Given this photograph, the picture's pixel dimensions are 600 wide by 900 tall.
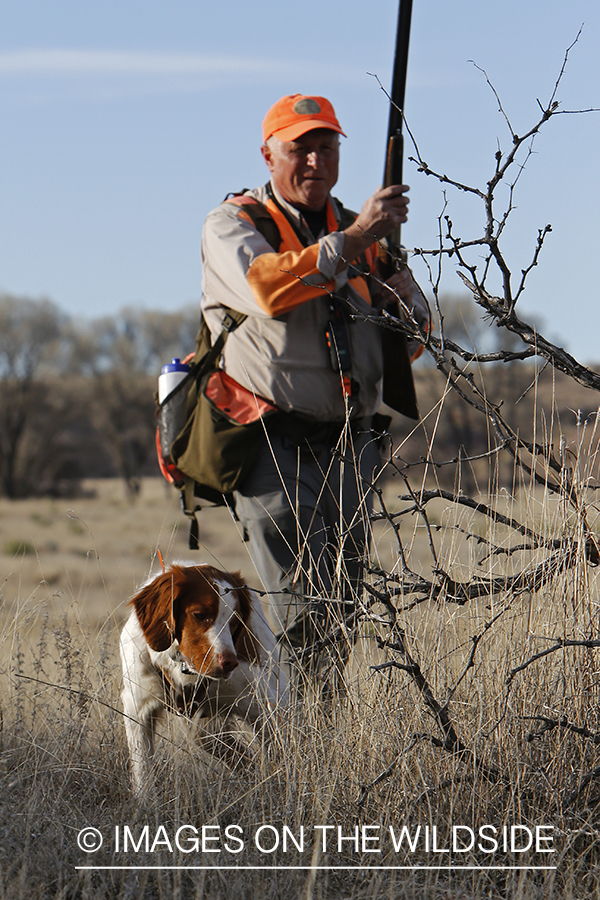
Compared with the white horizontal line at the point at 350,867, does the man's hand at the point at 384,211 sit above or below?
above

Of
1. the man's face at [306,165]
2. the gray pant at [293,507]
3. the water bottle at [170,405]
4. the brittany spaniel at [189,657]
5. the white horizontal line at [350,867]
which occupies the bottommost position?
the white horizontal line at [350,867]

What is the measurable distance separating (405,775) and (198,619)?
3.13 ft

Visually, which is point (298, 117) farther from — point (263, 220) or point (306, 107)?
point (263, 220)

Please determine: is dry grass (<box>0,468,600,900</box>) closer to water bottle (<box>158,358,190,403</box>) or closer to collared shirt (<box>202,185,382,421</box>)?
collared shirt (<box>202,185,382,421</box>)

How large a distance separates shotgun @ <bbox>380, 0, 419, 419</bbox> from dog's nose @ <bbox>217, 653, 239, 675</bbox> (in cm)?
132

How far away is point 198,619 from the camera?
318 centimetres

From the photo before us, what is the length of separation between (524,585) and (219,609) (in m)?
1.06

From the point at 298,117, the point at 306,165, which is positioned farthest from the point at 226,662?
the point at 298,117

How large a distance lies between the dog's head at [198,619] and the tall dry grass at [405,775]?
0.28 metres

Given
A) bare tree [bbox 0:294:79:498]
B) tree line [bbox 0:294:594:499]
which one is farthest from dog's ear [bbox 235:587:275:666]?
bare tree [bbox 0:294:79:498]

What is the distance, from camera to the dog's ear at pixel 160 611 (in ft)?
10.4

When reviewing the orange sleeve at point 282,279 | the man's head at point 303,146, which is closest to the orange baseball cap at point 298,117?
the man's head at point 303,146

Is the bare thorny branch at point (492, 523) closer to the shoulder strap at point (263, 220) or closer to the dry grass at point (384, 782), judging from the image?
the dry grass at point (384, 782)

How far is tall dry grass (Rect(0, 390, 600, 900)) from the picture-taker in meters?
2.27
